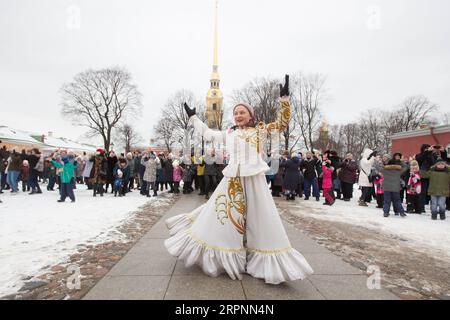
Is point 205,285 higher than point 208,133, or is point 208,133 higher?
point 208,133

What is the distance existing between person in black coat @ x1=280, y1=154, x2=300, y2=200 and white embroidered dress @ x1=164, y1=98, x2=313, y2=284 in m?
7.62

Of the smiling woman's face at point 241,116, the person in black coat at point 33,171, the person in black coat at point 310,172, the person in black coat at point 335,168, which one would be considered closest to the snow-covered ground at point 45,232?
the person in black coat at point 33,171

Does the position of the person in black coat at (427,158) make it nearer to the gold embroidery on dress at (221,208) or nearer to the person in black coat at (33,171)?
the gold embroidery on dress at (221,208)

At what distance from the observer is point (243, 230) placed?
3.06m

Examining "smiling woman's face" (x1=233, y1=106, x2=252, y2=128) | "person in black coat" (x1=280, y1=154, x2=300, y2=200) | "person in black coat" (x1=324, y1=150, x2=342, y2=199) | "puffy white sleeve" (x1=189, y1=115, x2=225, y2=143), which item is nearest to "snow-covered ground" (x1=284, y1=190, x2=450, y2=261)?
"person in black coat" (x1=280, y1=154, x2=300, y2=200)

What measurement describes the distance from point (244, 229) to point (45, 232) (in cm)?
404

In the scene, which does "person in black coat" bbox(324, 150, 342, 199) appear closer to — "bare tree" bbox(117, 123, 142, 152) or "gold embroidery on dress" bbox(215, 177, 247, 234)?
"gold embroidery on dress" bbox(215, 177, 247, 234)

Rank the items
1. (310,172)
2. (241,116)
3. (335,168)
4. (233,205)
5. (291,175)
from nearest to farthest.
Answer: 1. (233,205)
2. (241,116)
3. (291,175)
4. (310,172)
5. (335,168)

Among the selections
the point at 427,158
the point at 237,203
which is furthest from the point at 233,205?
the point at 427,158

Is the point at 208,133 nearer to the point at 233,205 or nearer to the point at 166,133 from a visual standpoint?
the point at 233,205

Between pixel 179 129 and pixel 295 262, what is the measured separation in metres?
38.5

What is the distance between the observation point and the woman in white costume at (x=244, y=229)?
285 cm
